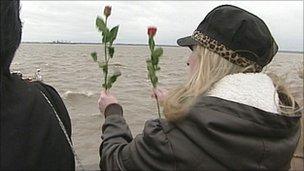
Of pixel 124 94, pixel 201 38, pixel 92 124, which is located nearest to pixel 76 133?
pixel 92 124

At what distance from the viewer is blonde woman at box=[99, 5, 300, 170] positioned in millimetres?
2127

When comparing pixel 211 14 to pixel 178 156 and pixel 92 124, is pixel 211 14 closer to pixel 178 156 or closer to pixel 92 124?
pixel 178 156

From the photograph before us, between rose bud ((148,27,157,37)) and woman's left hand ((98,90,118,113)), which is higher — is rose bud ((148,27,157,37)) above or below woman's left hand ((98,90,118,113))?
above

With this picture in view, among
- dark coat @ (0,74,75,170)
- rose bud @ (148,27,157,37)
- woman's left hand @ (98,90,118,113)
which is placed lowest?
woman's left hand @ (98,90,118,113)

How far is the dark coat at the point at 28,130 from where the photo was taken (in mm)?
1840

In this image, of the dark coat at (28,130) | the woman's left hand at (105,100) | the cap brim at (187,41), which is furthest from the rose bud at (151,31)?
the dark coat at (28,130)

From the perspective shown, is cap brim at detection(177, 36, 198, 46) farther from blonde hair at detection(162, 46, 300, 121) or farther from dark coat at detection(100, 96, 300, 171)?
dark coat at detection(100, 96, 300, 171)

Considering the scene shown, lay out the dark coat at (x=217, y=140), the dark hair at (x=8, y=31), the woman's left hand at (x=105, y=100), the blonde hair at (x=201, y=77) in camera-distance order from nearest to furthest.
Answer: the dark hair at (x=8, y=31)
the dark coat at (x=217, y=140)
the blonde hair at (x=201, y=77)
the woman's left hand at (x=105, y=100)

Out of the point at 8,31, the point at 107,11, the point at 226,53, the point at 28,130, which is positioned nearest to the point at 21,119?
→ the point at 28,130

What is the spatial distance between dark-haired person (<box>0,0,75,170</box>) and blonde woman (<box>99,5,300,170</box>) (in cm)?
50

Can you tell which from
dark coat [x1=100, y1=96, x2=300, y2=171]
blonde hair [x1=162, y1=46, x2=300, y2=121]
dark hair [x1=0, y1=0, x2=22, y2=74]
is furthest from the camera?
blonde hair [x1=162, y1=46, x2=300, y2=121]

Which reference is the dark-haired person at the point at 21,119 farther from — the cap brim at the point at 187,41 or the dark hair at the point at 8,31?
the cap brim at the point at 187,41

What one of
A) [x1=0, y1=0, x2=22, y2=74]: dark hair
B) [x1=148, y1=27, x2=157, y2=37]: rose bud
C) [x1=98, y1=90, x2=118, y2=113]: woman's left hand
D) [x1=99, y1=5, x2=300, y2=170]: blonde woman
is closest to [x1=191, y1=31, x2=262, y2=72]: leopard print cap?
[x1=99, y1=5, x2=300, y2=170]: blonde woman

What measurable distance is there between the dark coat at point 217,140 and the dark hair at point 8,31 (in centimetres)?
79
